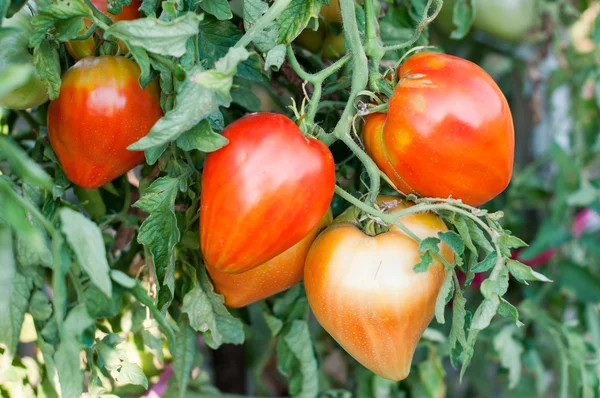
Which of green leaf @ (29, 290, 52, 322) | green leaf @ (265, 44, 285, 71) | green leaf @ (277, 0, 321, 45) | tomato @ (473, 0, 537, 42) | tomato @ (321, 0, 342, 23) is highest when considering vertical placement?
green leaf @ (277, 0, 321, 45)

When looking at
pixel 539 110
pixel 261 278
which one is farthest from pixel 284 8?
pixel 539 110

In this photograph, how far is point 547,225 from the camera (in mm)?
990

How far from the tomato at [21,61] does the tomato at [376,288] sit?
270 mm

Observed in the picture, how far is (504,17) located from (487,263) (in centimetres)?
66

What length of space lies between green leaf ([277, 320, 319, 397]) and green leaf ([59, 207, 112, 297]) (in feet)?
1.01

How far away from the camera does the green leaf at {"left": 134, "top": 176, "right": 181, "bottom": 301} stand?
0.48 meters

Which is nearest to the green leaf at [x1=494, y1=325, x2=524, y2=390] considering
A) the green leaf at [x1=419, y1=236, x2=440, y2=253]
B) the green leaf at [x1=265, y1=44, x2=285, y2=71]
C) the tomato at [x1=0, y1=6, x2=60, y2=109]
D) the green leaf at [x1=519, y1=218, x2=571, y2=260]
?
the green leaf at [x1=519, y1=218, x2=571, y2=260]

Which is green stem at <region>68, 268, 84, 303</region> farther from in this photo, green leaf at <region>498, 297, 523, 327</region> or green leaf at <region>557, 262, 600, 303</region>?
green leaf at <region>557, 262, 600, 303</region>

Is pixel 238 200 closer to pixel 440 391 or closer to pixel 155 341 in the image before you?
pixel 155 341

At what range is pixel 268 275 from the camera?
21.0 inches

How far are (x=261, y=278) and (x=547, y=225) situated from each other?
0.63 m

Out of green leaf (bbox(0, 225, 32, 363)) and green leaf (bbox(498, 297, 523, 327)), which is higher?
green leaf (bbox(498, 297, 523, 327))

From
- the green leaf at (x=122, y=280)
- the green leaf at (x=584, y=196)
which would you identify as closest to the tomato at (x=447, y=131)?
the green leaf at (x=122, y=280)

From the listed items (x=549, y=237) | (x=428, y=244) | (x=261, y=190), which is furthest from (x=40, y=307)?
(x=549, y=237)
